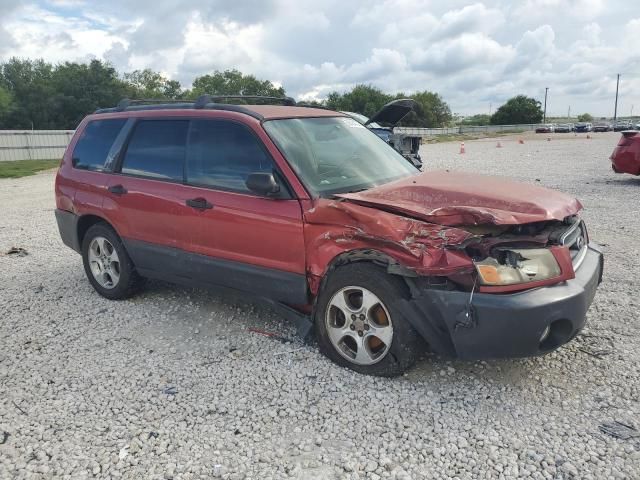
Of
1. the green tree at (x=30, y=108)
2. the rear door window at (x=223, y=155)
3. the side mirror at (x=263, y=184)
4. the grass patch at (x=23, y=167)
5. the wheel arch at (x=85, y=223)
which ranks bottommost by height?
the grass patch at (x=23, y=167)

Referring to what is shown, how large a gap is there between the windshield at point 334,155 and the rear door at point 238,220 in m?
0.19

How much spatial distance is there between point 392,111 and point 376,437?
279 inches

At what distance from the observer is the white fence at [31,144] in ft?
85.0

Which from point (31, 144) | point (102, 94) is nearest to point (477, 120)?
point (102, 94)

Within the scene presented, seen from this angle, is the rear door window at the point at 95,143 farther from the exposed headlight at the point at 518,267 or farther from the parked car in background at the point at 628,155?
the parked car in background at the point at 628,155

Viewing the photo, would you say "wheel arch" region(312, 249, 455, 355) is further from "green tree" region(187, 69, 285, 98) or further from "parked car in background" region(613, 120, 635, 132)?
"green tree" region(187, 69, 285, 98)

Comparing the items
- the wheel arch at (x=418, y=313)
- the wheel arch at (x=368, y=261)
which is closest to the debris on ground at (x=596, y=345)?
the wheel arch at (x=418, y=313)

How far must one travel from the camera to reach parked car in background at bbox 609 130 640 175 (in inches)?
484

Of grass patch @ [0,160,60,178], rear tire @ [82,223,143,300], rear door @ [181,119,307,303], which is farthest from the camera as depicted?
grass patch @ [0,160,60,178]

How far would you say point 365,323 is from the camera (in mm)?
3465

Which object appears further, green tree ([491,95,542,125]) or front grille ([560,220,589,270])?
green tree ([491,95,542,125])

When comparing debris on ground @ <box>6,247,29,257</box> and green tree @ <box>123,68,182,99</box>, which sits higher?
green tree @ <box>123,68,182,99</box>

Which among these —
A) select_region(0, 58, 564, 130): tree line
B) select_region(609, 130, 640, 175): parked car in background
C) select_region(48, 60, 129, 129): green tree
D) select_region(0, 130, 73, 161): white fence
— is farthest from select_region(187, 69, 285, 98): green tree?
select_region(609, 130, 640, 175): parked car in background

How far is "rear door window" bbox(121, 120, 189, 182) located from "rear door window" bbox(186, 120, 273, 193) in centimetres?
13
